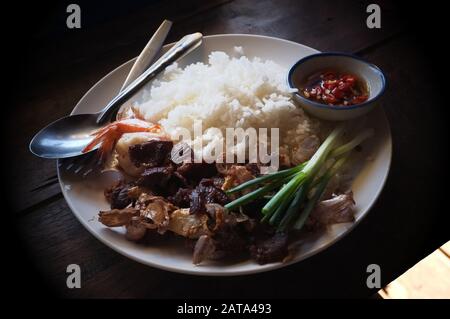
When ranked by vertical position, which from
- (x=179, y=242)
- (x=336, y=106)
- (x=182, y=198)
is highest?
(x=336, y=106)

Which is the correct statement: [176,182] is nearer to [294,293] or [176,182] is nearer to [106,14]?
[294,293]

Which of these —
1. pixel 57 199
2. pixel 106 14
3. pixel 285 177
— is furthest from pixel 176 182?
pixel 106 14

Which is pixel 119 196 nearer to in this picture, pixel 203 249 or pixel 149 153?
pixel 149 153

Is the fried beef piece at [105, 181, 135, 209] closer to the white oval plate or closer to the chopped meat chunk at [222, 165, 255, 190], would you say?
the white oval plate

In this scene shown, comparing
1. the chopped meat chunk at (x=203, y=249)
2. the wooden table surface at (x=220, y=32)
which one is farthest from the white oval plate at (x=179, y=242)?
the wooden table surface at (x=220, y=32)

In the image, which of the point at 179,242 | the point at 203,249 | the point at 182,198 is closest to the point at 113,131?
the point at 182,198

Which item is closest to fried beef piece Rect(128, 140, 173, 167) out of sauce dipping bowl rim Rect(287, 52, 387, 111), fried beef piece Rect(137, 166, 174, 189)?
fried beef piece Rect(137, 166, 174, 189)
